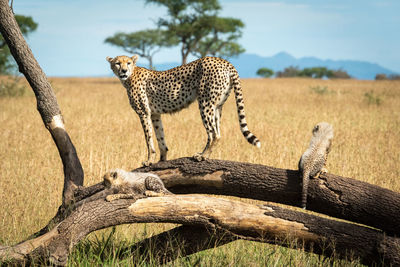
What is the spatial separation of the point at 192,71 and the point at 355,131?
7768 mm

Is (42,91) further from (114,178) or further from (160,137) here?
(114,178)

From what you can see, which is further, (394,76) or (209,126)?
(394,76)

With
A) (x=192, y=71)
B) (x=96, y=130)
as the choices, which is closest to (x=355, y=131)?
(x=96, y=130)

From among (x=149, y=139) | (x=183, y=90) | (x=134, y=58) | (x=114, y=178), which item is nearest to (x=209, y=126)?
(x=183, y=90)

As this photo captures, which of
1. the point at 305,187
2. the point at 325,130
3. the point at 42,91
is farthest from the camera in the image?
the point at 42,91

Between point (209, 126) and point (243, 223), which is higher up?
point (209, 126)

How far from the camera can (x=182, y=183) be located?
517 centimetres

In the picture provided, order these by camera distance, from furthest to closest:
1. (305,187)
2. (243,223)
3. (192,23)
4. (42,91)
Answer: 1. (192,23)
2. (42,91)
3. (305,187)
4. (243,223)

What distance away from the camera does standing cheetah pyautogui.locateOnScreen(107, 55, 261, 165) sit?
5.17 m

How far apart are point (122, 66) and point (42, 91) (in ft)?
3.66

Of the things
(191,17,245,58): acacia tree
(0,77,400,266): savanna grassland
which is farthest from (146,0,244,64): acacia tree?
(0,77,400,266): savanna grassland

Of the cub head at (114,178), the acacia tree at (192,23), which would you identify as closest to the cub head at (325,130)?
the cub head at (114,178)

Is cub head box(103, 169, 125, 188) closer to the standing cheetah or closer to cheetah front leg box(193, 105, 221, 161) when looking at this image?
the standing cheetah

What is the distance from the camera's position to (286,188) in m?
4.82
